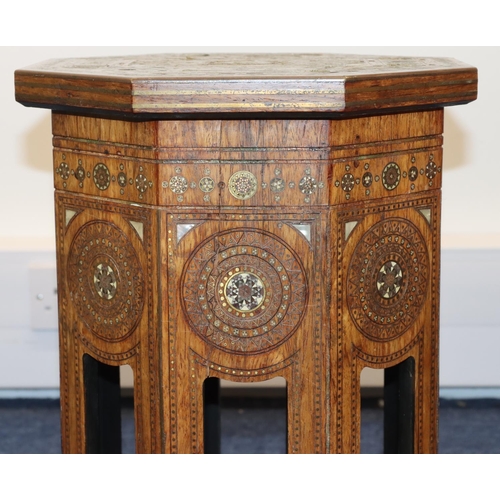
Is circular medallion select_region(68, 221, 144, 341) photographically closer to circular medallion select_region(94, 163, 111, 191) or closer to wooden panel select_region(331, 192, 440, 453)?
circular medallion select_region(94, 163, 111, 191)

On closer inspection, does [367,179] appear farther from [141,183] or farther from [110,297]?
[110,297]

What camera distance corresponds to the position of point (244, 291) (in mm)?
1794

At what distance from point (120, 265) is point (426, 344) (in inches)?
22.9

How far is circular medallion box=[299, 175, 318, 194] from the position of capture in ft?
5.70

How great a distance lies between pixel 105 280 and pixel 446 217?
4.53 ft

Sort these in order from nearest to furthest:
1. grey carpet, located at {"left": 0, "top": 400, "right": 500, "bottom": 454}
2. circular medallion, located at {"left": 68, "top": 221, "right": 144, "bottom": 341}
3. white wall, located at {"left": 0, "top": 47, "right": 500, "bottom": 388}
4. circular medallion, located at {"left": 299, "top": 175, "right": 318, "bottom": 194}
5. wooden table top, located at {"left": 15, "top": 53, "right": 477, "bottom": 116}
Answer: wooden table top, located at {"left": 15, "top": 53, "right": 477, "bottom": 116} → circular medallion, located at {"left": 299, "top": 175, "right": 318, "bottom": 194} → circular medallion, located at {"left": 68, "top": 221, "right": 144, "bottom": 341} → grey carpet, located at {"left": 0, "top": 400, "right": 500, "bottom": 454} → white wall, located at {"left": 0, "top": 47, "right": 500, "bottom": 388}

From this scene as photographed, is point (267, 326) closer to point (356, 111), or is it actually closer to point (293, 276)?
point (293, 276)

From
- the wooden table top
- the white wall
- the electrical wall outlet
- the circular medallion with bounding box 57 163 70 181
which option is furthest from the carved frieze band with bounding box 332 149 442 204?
the electrical wall outlet

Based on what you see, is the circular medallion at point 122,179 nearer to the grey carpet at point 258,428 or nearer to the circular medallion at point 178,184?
the circular medallion at point 178,184

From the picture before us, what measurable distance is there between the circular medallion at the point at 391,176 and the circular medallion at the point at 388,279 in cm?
6

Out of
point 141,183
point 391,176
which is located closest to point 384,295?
point 391,176

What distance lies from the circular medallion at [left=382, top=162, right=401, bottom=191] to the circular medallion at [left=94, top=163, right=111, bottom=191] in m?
0.47

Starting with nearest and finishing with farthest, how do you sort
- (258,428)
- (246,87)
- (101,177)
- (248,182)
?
(246,87) < (248,182) < (101,177) < (258,428)

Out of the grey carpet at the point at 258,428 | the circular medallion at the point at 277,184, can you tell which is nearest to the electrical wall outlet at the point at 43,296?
the grey carpet at the point at 258,428
